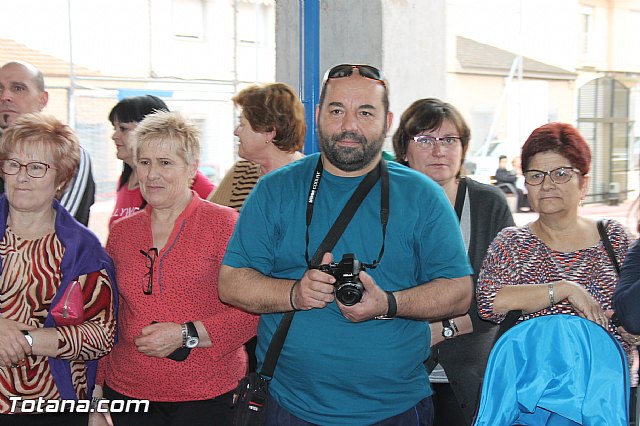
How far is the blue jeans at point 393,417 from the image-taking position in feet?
6.83

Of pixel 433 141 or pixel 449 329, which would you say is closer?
pixel 449 329

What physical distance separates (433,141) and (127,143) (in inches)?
59.4

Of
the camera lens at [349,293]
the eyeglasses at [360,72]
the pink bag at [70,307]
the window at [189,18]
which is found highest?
the window at [189,18]

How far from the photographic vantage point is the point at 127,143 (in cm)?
354

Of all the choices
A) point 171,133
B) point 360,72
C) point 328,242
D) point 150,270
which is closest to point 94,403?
point 150,270

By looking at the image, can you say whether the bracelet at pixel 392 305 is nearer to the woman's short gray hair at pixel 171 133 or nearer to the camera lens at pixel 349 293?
the camera lens at pixel 349 293

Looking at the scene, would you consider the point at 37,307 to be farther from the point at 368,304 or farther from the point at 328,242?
the point at 368,304

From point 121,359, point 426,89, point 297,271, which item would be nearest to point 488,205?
point 297,271

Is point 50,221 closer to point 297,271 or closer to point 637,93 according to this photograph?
point 297,271

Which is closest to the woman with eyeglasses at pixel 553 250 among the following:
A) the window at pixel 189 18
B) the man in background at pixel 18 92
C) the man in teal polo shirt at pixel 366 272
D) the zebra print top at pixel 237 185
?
the man in teal polo shirt at pixel 366 272

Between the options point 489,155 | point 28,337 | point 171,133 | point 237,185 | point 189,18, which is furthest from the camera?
point 189,18

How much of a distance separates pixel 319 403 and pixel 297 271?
0.37 meters

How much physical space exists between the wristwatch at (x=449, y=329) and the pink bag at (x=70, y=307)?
1253mm

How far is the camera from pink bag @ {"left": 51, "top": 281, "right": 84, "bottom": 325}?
233cm
